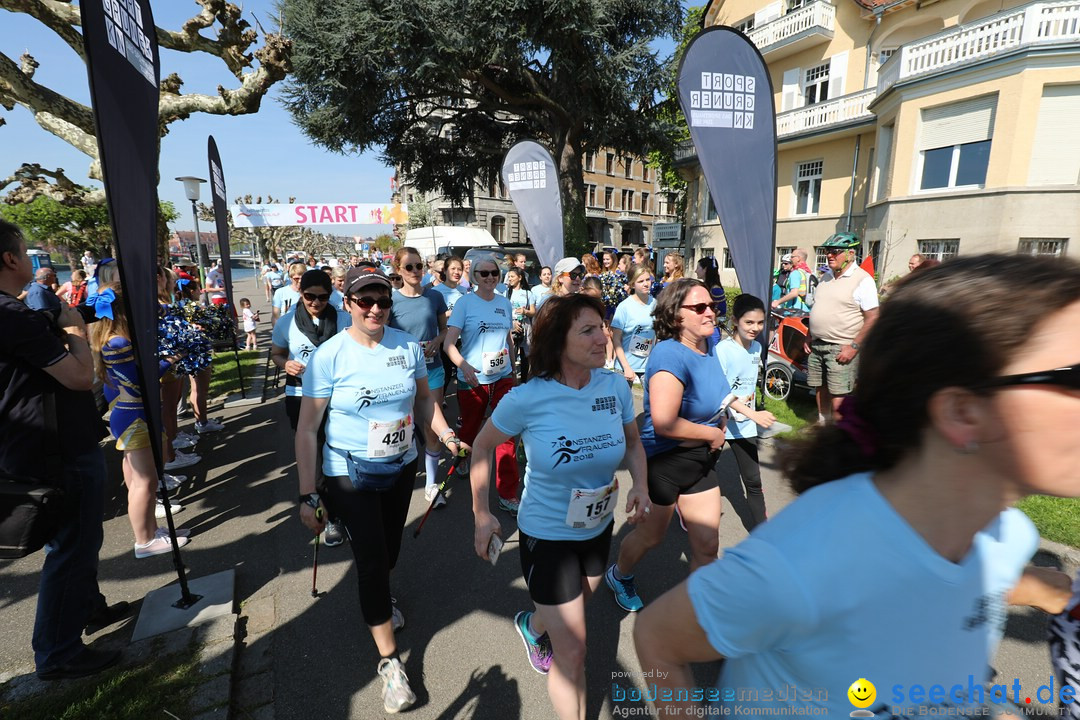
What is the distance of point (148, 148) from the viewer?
2928 mm

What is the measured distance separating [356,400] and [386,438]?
0.83 ft

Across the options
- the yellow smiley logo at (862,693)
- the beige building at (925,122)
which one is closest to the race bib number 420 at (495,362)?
the yellow smiley logo at (862,693)

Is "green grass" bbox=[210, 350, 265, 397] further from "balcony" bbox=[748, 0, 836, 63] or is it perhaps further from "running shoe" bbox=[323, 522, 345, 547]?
"balcony" bbox=[748, 0, 836, 63]

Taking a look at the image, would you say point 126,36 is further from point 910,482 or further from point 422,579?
point 910,482

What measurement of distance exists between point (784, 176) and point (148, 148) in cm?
2436

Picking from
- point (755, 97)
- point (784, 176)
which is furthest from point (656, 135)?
point (755, 97)

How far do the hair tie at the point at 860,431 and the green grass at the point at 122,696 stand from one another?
3024 mm

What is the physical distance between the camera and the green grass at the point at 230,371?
8.45 meters

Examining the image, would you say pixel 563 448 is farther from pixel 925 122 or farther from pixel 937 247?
pixel 925 122

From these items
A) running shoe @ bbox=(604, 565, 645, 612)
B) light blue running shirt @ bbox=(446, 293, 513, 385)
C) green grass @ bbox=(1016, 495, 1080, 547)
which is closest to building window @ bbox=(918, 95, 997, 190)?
green grass @ bbox=(1016, 495, 1080, 547)

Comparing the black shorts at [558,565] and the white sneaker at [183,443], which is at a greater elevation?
the black shorts at [558,565]

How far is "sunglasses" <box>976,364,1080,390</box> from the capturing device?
813 mm

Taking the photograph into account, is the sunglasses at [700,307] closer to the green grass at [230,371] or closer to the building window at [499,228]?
the green grass at [230,371]

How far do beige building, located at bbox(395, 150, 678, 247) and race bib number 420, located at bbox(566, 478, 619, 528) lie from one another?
42081mm
